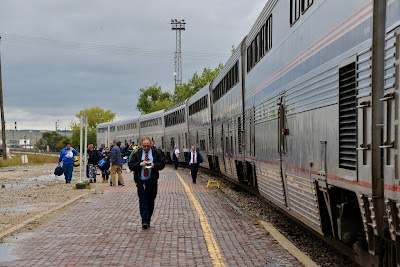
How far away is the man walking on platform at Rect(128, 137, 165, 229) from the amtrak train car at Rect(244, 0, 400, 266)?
2126 mm

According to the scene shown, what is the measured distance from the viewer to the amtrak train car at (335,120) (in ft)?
17.7

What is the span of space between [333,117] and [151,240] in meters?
4.60

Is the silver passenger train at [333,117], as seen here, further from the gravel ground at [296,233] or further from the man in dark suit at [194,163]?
the man in dark suit at [194,163]

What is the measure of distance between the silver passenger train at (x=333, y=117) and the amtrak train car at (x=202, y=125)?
46.8 ft

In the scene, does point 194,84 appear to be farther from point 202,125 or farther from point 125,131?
point 202,125

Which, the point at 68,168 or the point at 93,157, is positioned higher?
the point at 93,157

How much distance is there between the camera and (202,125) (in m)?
31.9

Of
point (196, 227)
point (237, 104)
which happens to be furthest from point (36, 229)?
point (237, 104)

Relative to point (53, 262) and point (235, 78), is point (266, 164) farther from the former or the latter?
point (235, 78)

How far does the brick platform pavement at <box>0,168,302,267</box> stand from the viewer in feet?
29.0

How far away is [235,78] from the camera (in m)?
19.5

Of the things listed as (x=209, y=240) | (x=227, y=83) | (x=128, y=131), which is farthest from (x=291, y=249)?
(x=128, y=131)

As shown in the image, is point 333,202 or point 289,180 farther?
point 289,180

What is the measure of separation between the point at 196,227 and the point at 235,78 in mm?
8124
